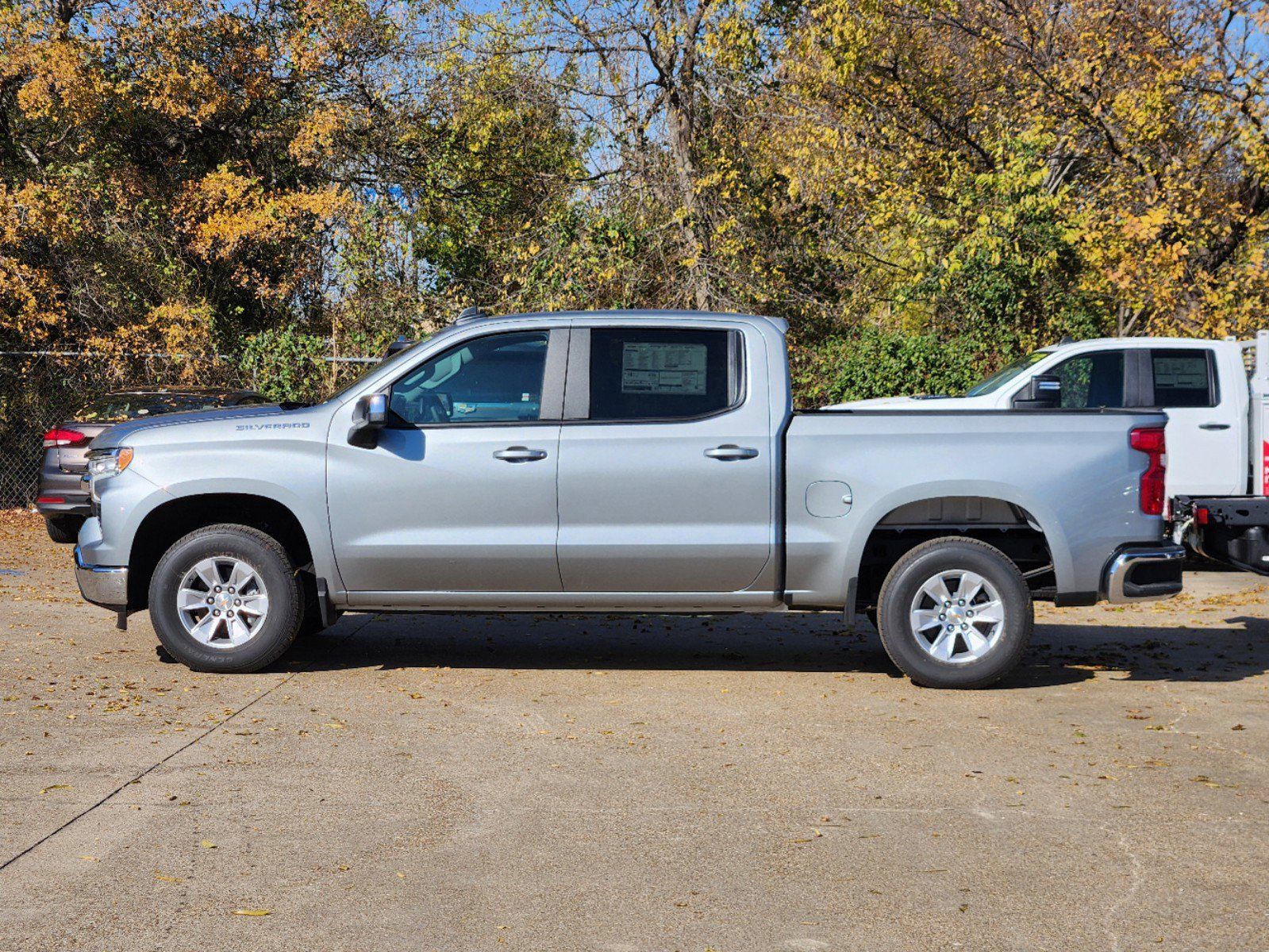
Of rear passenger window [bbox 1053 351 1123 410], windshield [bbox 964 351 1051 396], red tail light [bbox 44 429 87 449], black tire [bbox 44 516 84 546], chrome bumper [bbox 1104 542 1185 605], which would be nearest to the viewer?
chrome bumper [bbox 1104 542 1185 605]

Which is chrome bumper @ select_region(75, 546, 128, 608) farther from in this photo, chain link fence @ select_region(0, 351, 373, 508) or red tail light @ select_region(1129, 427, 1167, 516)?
chain link fence @ select_region(0, 351, 373, 508)

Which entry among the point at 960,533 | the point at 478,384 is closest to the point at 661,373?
the point at 478,384

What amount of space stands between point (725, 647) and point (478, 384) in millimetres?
2611

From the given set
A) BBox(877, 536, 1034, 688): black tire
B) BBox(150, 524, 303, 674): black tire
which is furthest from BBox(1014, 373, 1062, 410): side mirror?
BBox(150, 524, 303, 674): black tire

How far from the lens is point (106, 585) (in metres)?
8.08

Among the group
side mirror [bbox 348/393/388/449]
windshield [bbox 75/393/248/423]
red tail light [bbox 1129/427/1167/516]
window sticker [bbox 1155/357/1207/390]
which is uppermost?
window sticker [bbox 1155/357/1207/390]

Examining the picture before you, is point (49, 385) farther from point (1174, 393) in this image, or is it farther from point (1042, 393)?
point (1174, 393)

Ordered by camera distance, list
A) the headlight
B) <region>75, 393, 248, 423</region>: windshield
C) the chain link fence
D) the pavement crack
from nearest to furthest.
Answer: the pavement crack → the headlight → <region>75, 393, 248, 423</region>: windshield → the chain link fence

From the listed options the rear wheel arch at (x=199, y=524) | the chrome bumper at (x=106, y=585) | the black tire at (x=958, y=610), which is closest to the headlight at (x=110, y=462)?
the rear wheel arch at (x=199, y=524)

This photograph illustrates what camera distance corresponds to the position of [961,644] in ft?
25.6

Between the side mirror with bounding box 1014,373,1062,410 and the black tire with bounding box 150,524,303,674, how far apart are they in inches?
239

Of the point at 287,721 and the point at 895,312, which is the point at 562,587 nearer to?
the point at 287,721

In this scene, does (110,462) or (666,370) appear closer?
(666,370)

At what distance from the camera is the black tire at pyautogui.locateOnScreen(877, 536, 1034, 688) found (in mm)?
7727
